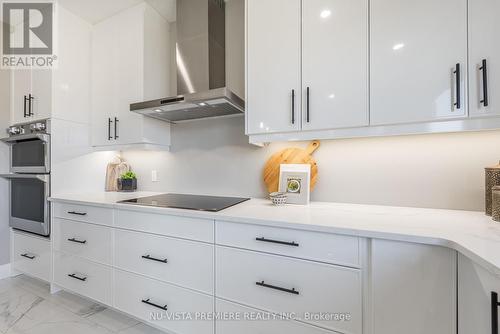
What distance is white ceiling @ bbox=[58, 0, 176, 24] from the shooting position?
75.2 inches

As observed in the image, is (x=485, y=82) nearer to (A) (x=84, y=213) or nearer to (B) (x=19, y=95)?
(A) (x=84, y=213)

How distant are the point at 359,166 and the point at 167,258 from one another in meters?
1.39

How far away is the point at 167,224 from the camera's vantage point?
4.62ft

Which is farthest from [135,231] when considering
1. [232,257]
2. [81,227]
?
[232,257]

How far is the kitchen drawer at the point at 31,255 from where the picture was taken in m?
2.03

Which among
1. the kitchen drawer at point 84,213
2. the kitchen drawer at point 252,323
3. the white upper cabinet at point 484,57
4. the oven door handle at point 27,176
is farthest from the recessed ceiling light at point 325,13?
the oven door handle at point 27,176

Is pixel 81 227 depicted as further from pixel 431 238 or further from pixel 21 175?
pixel 431 238

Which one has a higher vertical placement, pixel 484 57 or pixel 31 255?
pixel 484 57

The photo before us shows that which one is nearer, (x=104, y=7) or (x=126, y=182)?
(x=104, y=7)

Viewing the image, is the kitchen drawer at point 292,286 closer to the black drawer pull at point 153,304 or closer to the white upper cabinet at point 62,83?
the black drawer pull at point 153,304

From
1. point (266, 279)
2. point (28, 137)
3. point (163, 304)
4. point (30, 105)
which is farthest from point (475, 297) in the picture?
point (30, 105)

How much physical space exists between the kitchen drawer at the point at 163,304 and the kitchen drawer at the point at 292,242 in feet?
1.32

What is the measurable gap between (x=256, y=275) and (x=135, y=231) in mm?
896

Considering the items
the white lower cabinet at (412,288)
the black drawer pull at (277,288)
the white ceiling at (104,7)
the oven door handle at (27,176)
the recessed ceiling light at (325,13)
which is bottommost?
the black drawer pull at (277,288)
